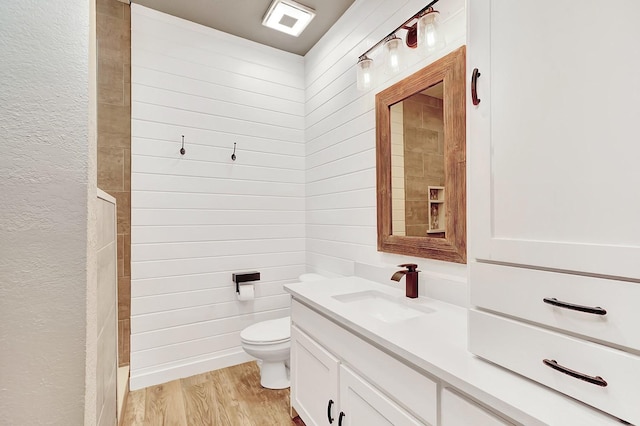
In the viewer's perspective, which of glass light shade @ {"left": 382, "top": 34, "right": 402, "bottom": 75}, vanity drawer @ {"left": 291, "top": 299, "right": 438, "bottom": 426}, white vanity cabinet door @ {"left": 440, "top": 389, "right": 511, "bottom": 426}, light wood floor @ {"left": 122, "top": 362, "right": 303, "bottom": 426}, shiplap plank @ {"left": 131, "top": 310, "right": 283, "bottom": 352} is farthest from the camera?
shiplap plank @ {"left": 131, "top": 310, "right": 283, "bottom": 352}

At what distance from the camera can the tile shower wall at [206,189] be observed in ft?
7.56

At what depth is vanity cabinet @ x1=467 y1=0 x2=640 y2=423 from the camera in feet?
2.08

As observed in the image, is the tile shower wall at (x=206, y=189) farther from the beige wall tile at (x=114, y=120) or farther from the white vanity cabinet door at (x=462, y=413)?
the white vanity cabinet door at (x=462, y=413)

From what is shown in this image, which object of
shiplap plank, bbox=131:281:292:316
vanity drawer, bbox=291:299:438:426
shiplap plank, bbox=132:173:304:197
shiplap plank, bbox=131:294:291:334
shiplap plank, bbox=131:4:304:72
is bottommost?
shiplap plank, bbox=131:294:291:334

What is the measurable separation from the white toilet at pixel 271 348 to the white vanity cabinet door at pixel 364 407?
823 millimetres

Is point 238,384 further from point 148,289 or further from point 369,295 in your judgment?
point 369,295

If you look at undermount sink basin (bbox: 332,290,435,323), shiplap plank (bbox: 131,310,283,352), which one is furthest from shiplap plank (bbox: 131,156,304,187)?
undermount sink basin (bbox: 332,290,435,323)

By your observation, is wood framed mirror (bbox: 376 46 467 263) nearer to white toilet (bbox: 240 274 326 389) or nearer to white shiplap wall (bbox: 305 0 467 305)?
white shiplap wall (bbox: 305 0 467 305)

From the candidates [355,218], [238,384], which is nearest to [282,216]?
[355,218]

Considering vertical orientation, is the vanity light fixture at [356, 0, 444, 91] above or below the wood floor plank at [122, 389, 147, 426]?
above

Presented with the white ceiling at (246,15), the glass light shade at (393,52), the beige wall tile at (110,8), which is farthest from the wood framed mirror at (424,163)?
the beige wall tile at (110,8)

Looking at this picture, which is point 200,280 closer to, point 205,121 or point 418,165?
point 205,121

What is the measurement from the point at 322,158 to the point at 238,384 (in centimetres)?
187

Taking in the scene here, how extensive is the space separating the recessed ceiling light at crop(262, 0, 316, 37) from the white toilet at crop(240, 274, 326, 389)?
7.61 feet
